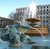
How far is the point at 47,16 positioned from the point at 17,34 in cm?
6876

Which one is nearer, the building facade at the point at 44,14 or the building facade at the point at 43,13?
the building facade at the point at 43,13

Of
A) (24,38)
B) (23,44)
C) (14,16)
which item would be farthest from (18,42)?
(14,16)

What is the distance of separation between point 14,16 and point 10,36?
200 feet

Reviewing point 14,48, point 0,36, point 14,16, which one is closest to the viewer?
point 14,48

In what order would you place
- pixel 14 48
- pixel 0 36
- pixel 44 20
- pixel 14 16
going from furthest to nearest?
1. pixel 44 20
2. pixel 14 16
3. pixel 0 36
4. pixel 14 48

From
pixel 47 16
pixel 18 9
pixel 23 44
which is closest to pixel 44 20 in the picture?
pixel 47 16

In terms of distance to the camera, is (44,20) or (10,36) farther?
(44,20)

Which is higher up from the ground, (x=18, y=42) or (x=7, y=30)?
(x=7, y=30)

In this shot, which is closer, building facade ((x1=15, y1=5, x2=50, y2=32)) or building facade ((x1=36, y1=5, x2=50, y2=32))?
building facade ((x1=15, y1=5, x2=50, y2=32))

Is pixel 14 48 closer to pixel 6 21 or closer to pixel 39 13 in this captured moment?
pixel 6 21

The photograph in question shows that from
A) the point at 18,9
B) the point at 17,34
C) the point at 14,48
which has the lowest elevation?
the point at 14,48

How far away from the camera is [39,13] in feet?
263

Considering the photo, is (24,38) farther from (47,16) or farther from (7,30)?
(47,16)

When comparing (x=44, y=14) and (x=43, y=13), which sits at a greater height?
(x=43, y=13)
